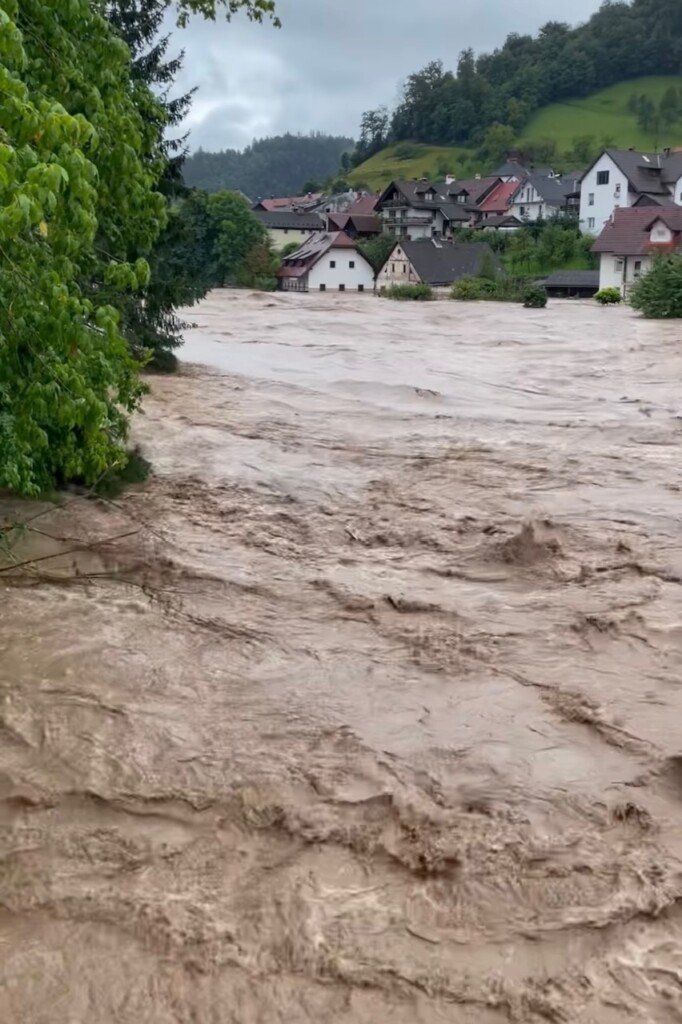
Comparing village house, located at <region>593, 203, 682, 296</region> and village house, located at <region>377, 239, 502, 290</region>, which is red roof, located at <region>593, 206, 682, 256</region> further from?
village house, located at <region>377, 239, 502, 290</region>

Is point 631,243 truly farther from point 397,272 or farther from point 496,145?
point 496,145

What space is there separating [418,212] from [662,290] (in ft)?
144

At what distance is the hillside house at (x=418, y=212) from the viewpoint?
3172 inches

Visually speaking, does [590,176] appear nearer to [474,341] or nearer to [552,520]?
[474,341]

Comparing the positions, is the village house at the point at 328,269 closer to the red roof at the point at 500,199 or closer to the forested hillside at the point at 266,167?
the red roof at the point at 500,199

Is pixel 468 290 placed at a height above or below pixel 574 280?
below

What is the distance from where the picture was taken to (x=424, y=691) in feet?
26.0

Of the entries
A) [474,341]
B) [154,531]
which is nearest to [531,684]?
[154,531]

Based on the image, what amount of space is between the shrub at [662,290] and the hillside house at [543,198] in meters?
40.9

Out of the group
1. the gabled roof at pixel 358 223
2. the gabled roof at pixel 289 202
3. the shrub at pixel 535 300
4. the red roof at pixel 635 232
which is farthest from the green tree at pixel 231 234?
the gabled roof at pixel 289 202

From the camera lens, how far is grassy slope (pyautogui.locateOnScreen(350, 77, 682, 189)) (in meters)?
108

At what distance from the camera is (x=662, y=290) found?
40.2m

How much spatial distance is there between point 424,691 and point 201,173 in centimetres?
19040

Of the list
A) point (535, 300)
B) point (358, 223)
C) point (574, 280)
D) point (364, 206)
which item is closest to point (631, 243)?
point (574, 280)
